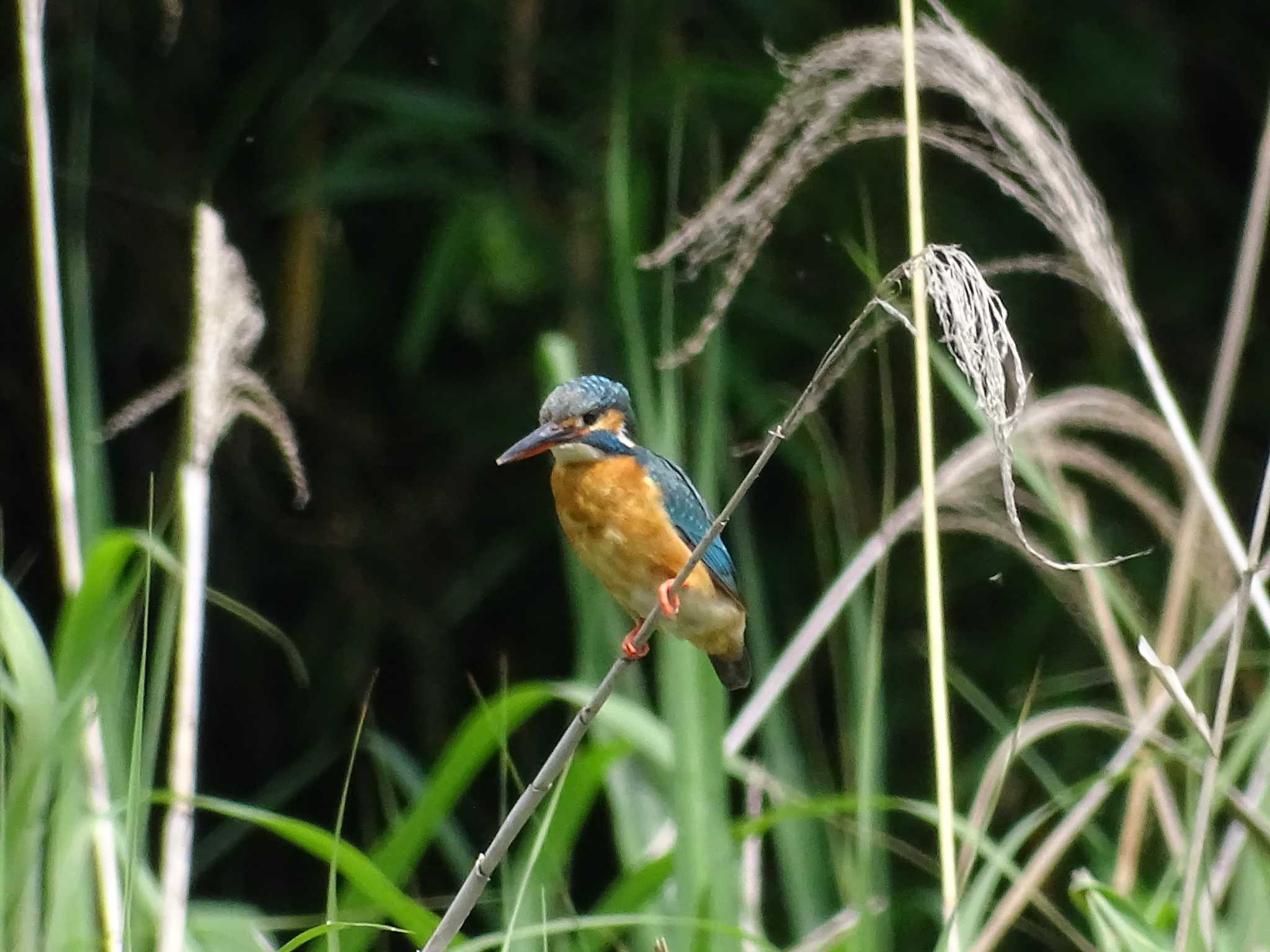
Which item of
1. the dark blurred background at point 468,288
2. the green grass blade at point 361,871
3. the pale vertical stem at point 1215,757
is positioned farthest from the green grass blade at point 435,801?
the dark blurred background at point 468,288

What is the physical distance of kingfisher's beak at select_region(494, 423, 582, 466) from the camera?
4.86 ft

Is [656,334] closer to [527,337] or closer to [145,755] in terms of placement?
[527,337]

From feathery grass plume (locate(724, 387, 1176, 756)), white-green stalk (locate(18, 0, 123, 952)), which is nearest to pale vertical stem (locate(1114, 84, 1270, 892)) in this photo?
feathery grass plume (locate(724, 387, 1176, 756))

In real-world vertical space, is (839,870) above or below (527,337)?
below

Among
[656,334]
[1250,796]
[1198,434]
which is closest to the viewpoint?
[1250,796]

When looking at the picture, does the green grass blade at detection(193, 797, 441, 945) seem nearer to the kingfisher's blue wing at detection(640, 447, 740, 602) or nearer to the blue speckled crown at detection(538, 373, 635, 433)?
the blue speckled crown at detection(538, 373, 635, 433)

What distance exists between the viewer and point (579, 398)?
1.55 meters

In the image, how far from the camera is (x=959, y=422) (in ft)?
10.3

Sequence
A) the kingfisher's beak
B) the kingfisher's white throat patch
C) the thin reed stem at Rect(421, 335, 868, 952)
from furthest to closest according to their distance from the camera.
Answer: the kingfisher's white throat patch, the kingfisher's beak, the thin reed stem at Rect(421, 335, 868, 952)

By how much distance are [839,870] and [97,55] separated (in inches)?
80.1

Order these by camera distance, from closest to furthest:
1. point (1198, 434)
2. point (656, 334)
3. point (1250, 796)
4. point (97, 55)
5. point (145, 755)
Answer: point (145, 755)
point (1250, 796)
point (656, 334)
point (97, 55)
point (1198, 434)

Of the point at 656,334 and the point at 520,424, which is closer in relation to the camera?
the point at 656,334

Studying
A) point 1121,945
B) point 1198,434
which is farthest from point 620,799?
point 1198,434

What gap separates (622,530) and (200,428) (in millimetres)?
441
